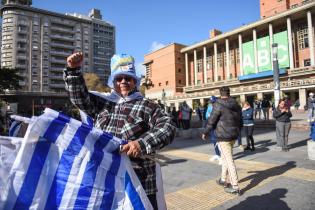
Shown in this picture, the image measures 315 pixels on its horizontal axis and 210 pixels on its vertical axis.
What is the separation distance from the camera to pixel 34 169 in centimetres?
166

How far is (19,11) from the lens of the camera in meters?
73.6

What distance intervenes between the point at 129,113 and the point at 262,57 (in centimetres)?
5022

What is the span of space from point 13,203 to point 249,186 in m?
4.55

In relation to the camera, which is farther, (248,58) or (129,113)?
(248,58)

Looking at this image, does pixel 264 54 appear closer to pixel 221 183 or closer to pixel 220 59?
pixel 220 59

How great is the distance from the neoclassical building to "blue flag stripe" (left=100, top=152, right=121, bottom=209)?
122 feet

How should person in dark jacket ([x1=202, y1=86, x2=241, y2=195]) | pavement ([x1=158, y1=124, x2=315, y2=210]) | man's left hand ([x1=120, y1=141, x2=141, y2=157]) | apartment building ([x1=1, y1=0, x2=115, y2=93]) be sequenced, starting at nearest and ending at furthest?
man's left hand ([x1=120, y1=141, x2=141, y2=157]) < pavement ([x1=158, y1=124, x2=315, y2=210]) < person in dark jacket ([x1=202, y1=86, x2=241, y2=195]) < apartment building ([x1=1, y1=0, x2=115, y2=93])

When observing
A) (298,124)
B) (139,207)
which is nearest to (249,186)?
(139,207)

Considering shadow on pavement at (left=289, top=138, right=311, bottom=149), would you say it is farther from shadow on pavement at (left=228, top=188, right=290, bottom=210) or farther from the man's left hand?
the man's left hand

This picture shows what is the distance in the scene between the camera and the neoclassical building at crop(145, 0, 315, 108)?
40656mm

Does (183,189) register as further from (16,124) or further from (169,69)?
(169,69)

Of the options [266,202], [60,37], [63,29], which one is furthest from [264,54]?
[63,29]

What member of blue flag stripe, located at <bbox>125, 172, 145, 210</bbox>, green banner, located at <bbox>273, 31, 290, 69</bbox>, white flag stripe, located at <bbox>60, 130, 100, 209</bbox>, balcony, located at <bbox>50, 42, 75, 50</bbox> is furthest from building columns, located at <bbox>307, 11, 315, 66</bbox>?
balcony, located at <bbox>50, 42, 75, 50</bbox>

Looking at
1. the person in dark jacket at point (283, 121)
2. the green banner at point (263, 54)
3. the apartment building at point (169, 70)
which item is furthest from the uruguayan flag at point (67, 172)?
the apartment building at point (169, 70)
